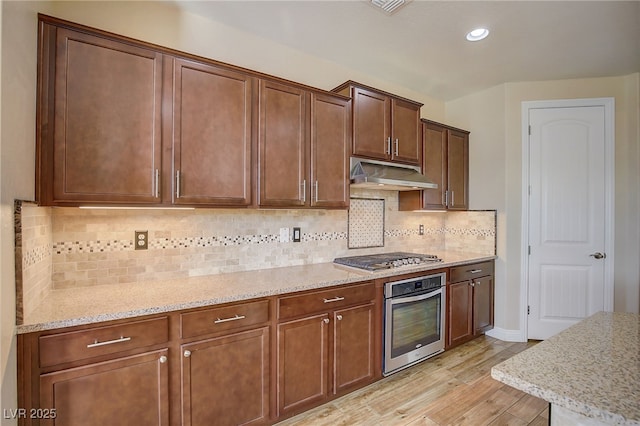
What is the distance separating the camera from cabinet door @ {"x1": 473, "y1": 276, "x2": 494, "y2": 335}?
3.18 metres

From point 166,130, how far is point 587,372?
2.12 meters

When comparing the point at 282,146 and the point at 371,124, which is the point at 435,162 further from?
the point at 282,146

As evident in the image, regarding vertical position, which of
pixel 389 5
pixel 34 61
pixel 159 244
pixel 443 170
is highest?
pixel 389 5

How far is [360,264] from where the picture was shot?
8.30ft

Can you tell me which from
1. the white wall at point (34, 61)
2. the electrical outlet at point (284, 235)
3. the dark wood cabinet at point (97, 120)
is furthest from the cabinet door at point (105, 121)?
the electrical outlet at point (284, 235)

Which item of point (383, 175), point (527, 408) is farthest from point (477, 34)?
point (527, 408)

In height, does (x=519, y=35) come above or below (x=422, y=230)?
above

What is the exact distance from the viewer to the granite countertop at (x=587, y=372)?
73 cm

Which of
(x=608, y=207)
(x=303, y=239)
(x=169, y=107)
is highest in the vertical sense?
(x=169, y=107)

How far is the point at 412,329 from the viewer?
2.58m

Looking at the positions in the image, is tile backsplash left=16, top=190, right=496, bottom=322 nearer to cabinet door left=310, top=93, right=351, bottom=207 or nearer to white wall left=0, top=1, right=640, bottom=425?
white wall left=0, top=1, right=640, bottom=425

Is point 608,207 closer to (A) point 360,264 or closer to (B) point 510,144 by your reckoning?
(B) point 510,144

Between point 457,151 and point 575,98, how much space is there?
1254 millimetres

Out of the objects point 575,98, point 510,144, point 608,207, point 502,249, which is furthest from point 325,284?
point 575,98
